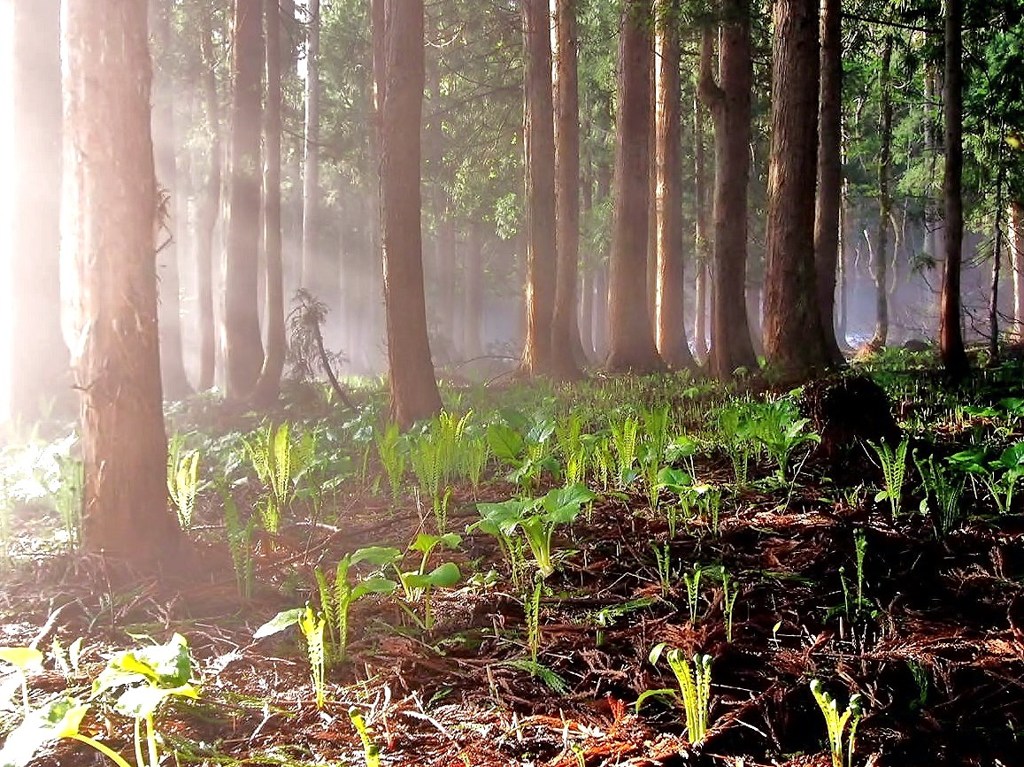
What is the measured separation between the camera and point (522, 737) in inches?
64.7

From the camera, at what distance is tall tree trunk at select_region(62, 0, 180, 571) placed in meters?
3.11

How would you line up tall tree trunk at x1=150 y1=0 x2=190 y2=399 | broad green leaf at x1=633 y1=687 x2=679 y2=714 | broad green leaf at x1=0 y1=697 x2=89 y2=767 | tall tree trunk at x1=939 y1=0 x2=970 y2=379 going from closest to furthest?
broad green leaf at x1=0 y1=697 x2=89 y2=767 < broad green leaf at x1=633 y1=687 x2=679 y2=714 < tall tree trunk at x1=939 y1=0 x2=970 y2=379 < tall tree trunk at x1=150 y1=0 x2=190 y2=399

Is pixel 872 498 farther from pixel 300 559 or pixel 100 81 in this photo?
pixel 100 81

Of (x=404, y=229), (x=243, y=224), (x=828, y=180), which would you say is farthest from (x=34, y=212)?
(x=828, y=180)

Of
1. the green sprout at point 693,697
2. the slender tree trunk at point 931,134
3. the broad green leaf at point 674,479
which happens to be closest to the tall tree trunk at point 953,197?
the broad green leaf at point 674,479

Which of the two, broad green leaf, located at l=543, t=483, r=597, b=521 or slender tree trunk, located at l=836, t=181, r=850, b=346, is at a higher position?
slender tree trunk, located at l=836, t=181, r=850, b=346

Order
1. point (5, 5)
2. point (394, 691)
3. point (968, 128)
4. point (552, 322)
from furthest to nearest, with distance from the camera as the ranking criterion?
point (968, 128)
point (552, 322)
point (5, 5)
point (394, 691)

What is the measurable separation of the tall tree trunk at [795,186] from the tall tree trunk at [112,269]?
6.26m

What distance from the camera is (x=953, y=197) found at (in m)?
8.87

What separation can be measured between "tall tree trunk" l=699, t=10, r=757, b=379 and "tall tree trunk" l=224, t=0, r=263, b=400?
21.8ft

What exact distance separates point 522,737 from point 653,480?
1773mm

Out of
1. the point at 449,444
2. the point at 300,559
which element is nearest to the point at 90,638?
the point at 300,559

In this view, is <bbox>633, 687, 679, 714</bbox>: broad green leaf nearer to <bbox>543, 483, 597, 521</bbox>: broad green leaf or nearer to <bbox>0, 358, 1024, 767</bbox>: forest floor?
<bbox>0, 358, 1024, 767</bbox>: forest floor

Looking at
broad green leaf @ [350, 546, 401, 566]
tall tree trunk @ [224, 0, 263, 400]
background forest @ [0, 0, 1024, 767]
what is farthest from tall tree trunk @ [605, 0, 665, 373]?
broad green leaf @ [350, 546, 401, 566]
